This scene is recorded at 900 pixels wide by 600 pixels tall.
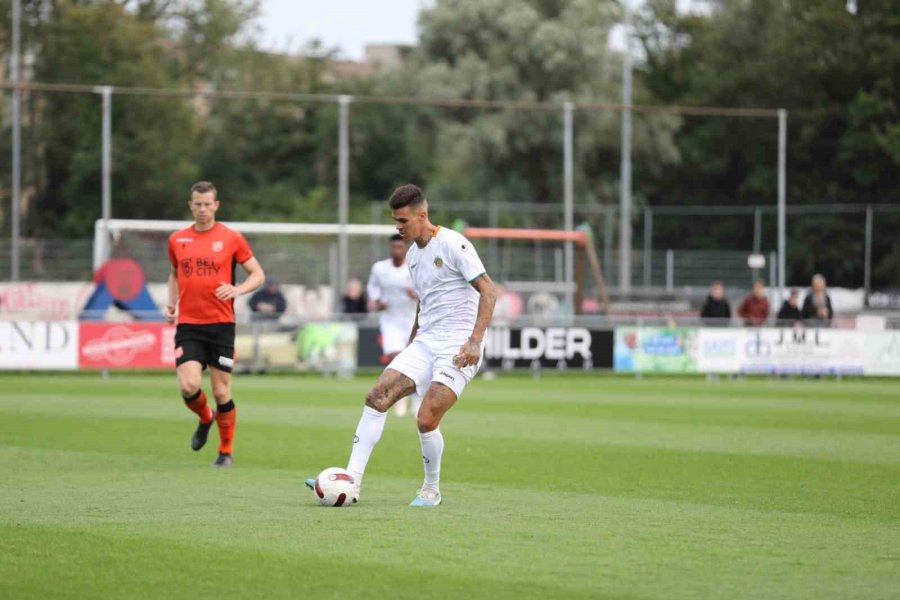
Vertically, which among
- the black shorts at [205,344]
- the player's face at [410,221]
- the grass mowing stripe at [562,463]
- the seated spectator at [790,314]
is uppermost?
the player's face at [410,221]

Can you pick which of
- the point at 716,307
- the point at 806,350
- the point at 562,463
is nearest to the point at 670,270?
the point at 716,307

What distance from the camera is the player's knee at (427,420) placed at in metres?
10.1

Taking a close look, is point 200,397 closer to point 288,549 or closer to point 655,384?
point 288,549

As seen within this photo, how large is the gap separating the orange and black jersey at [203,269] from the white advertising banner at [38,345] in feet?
54.3

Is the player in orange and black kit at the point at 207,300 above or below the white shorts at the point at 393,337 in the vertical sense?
above

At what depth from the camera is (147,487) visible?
36.6 ft

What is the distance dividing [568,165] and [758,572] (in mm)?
29978

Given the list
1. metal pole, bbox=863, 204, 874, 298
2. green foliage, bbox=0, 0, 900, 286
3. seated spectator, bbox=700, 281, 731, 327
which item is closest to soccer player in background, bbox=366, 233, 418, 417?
seated spectator, bbox=700, 281, 731, 327

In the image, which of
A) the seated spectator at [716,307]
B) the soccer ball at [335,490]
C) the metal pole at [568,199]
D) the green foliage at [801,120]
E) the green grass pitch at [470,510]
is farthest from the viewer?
the green foliage at [801,120]

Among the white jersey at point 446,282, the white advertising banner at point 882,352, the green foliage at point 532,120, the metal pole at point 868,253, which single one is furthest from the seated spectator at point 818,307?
the white jersey at point 446,282

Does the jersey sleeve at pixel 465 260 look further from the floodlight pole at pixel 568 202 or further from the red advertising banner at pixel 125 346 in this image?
the floodlight pole at pixel 568 202

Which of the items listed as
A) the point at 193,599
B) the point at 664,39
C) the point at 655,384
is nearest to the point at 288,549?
the point at 193,599

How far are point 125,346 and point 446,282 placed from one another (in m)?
20.4

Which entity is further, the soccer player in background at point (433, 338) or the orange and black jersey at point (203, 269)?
the orange and black jersey at point (203, 269)
